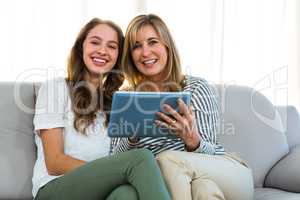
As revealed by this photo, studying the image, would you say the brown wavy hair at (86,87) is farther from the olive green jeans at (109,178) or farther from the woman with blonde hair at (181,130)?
the olive green jeans at (109,178)

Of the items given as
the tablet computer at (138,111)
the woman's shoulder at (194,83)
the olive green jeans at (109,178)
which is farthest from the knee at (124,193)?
the woman's shoulder at (194,83)

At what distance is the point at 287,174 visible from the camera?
2059 mm

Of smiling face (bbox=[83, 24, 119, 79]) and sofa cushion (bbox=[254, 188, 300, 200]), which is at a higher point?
smiling face (bbox=[83, 24, 119, 79])

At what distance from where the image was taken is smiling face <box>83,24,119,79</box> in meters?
2.02

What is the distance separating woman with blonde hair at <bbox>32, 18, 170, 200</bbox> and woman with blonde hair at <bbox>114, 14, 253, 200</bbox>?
0.07 meters

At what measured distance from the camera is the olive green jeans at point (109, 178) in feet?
4.91

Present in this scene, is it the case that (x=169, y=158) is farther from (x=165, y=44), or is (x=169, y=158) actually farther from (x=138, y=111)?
(x=165, y=44)

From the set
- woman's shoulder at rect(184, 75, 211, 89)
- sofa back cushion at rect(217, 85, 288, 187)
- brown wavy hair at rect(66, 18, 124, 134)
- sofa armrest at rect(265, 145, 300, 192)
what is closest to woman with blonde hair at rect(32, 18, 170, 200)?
brown wavy hair at rect(66, 18, 124, 134)

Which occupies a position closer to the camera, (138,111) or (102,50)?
(138,111)

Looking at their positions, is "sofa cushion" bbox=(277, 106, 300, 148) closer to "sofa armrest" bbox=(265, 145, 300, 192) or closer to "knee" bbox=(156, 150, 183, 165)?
"sofa armrest" bbox=(265, 145, 300, 192)

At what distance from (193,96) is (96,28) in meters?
0.51

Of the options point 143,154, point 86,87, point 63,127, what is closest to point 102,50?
point 86,87

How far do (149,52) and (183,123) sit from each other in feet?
1.34

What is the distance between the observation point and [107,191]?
1592 mm
